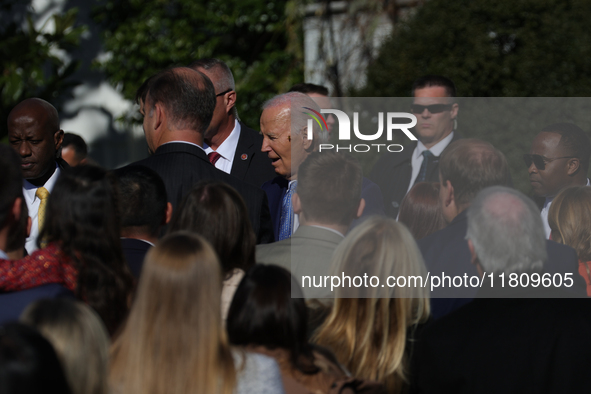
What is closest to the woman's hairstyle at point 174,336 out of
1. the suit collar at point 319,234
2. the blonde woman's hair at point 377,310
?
the blonde woman's hair at point 377,310

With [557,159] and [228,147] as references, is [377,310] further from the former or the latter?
[228,147]

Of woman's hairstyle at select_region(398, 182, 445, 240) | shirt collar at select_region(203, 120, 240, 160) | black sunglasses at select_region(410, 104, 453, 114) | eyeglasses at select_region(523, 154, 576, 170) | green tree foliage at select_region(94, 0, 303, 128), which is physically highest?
green tree foliage at select_region(94, 0, 303, 128)

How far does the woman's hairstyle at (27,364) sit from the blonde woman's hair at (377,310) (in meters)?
1.16

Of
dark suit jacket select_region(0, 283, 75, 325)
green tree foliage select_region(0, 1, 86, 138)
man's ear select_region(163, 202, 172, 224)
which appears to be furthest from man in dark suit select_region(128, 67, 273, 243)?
green tree foliage select_region(0, 1, 86, 138)

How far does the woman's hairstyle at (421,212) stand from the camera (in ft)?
8.45

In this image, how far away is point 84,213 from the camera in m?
2.03

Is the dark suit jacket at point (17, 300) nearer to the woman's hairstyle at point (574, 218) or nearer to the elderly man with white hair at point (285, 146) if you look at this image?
the elderly man with white hair at point (285, 146)

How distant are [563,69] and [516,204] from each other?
5.57 meters

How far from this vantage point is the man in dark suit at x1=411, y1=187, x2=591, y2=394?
204 cm

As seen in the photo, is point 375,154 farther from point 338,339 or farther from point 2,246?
point 2,246

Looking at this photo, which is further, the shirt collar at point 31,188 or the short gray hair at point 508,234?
the shirt collar at point 31,188

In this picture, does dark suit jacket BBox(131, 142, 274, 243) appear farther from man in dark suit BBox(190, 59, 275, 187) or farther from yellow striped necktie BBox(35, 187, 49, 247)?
man in dark suit BBox(190, 59, 275, 187)

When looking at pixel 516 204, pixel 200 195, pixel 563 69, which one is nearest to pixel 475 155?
pixel 516 204

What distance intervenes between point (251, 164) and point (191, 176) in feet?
3.90
